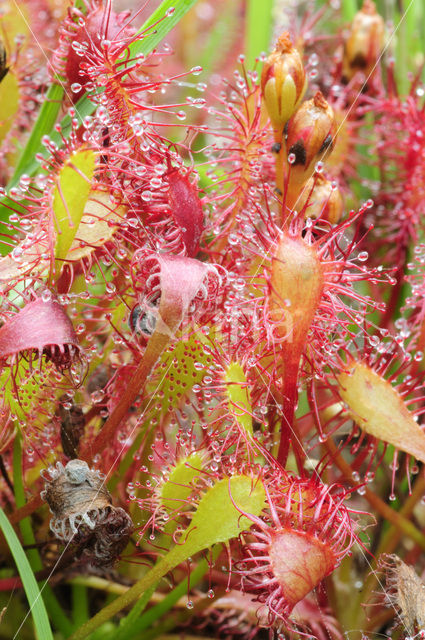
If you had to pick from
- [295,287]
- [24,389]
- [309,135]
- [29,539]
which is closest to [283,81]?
[309,135]

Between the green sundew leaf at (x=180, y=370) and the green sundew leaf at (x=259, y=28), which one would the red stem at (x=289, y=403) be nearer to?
the green sundew leaf at (x=180, y=370)

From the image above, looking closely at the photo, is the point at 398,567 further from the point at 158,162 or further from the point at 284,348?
the point at 158,162

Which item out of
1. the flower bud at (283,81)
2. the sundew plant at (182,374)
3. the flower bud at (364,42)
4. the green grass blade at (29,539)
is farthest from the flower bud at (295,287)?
the flower bud at (364,42)

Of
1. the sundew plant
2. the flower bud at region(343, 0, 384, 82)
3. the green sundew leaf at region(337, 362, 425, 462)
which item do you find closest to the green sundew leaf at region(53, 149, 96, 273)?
the sundew plant

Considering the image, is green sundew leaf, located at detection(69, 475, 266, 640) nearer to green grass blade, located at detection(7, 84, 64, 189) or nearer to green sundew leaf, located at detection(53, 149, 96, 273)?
green sundew leaf, located at detection(53, 149, 96, 273)

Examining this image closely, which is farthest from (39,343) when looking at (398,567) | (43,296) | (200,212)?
(398,567)

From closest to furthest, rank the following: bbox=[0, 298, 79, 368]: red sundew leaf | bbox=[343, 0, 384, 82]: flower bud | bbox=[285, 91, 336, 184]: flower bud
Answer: bbox=[0, 298, 79, 368]: red sundew leaf < bbox=[285, 91, 336, 184]: flower bud < bbox=[343, 0, 384, 82]: flower bud
